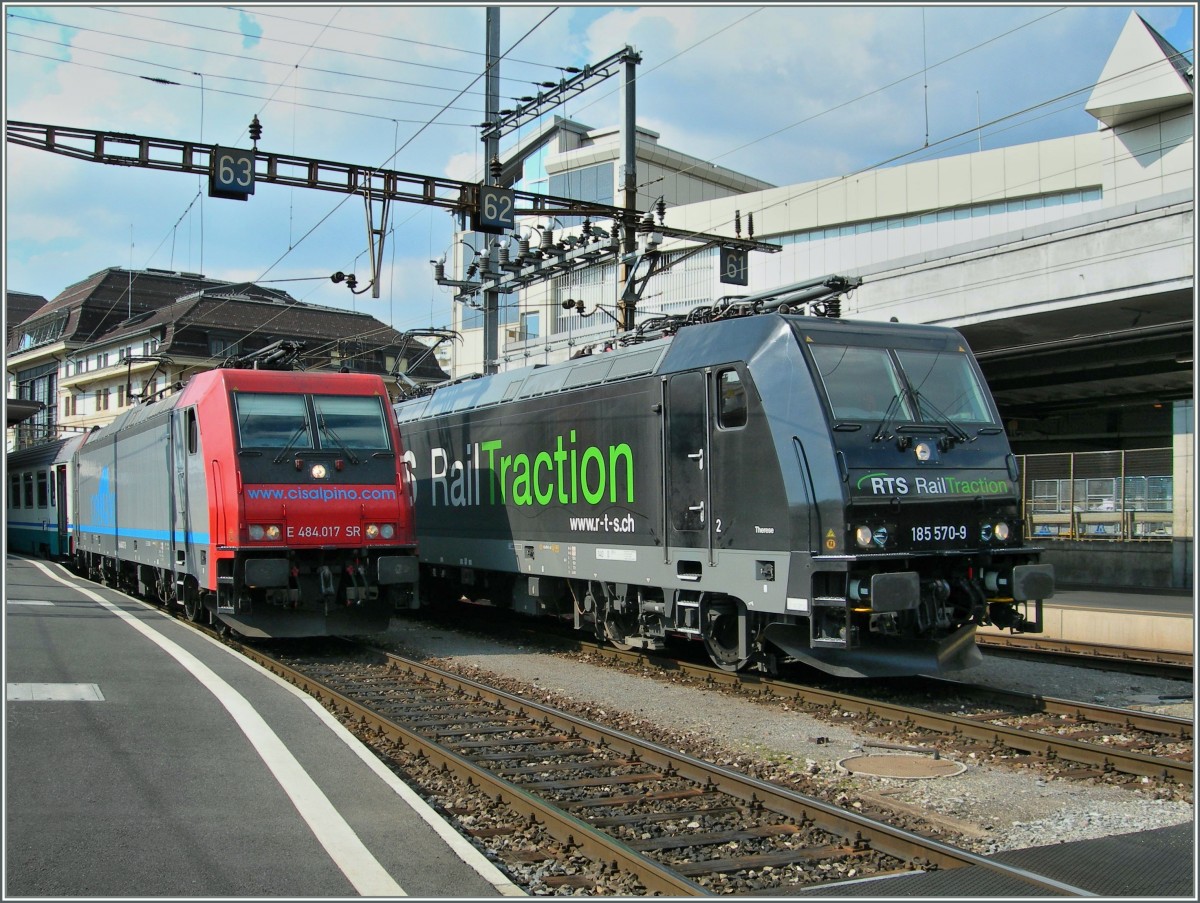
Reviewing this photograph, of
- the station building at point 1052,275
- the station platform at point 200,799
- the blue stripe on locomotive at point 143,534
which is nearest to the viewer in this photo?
the station platform at point 200,799

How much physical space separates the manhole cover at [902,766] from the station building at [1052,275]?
527cm

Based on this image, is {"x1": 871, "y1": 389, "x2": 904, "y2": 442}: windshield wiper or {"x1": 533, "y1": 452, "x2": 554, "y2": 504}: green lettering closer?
{"x1": 871, "y1": 389, "x2": 904, "y2": 442}: windshield wiper

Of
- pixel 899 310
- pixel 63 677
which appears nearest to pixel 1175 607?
pixel 899 310

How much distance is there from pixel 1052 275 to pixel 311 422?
12.4 meters

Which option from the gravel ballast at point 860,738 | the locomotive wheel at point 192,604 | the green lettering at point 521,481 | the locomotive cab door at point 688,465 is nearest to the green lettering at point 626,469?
the locomotive cab door at point 688,465

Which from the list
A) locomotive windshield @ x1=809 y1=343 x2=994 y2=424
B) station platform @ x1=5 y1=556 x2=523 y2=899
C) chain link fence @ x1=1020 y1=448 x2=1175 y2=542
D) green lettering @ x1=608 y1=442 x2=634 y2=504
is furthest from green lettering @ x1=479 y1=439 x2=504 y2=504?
chain link fence @ x1=1020 y1=448 x2=1175 y2=542

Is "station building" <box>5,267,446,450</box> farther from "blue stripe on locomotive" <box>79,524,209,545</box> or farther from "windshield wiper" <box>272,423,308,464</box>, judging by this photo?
"windshield wiper" <box>272,423,308,464</box>

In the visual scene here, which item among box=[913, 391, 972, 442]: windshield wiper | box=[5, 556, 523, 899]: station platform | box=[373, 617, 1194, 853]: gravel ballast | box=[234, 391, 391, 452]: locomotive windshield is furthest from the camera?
box=[234, 391, 391, 452]: locomotive windshield

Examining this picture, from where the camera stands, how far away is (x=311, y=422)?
1361cm

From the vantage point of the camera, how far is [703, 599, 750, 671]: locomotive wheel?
10812 millimetres

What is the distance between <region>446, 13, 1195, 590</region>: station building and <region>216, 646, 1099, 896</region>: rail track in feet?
20.2

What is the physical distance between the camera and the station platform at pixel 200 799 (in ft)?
16.7

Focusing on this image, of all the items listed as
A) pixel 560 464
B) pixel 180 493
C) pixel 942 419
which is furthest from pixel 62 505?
pixel 942 419

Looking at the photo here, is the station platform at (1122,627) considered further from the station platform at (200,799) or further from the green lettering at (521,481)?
the station platform at (200,799)
